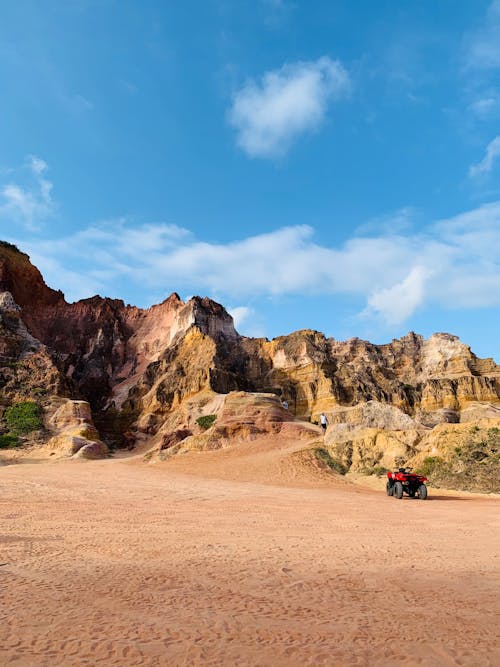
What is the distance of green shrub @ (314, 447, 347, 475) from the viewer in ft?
77.7

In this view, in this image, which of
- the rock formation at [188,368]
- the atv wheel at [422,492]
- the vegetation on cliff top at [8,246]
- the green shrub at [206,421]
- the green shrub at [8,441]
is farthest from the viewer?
the vegetation on cliff top at [8,246]

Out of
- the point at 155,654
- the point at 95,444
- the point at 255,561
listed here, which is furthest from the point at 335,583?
the point at 95,444

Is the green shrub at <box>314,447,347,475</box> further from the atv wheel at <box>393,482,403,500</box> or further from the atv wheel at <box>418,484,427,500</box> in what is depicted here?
the atv wheel at <box>418,484,427,500</box>

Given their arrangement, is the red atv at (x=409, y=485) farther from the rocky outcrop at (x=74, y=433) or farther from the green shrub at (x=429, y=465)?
A: the rocky outcrop at (x=74, y=433)

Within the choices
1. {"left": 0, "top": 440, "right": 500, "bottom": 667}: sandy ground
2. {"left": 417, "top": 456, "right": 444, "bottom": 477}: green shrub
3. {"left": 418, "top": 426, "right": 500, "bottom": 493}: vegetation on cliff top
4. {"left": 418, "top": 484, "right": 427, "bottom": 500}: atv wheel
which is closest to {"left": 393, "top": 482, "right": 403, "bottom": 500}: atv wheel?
{"left": 418, "top": 484, "right": 427, "bottom": 500}: atv wheel

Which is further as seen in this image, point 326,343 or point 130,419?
point 326,343

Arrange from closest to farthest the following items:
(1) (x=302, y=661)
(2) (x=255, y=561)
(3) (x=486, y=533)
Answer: (1) (x=302, y=661), (2) (x=255, y=561), (3) (x=486, y=533)

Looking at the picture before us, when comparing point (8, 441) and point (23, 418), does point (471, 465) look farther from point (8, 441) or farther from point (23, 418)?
point (23, 418)

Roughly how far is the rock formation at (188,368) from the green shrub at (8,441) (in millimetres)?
2867

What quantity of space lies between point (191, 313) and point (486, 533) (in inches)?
2515

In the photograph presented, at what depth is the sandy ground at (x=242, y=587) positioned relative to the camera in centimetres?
354

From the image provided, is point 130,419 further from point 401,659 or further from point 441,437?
point 401,659

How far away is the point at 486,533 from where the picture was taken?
9.23 m

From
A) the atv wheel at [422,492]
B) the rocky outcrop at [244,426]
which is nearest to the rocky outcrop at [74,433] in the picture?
the rocky outcrop at [244,426]
